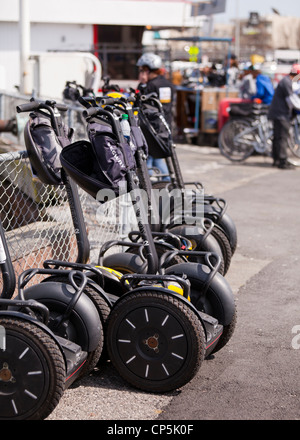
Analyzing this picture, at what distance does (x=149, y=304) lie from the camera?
3928 mm

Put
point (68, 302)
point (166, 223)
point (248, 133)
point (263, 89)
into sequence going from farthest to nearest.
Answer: point (263, 89) → point (248, 133) → point (166, 223) → point (68, 302)

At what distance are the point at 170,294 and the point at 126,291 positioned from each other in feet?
1.59

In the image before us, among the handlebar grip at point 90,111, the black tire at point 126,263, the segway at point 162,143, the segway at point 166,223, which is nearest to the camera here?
the handlebar grip at point 90,111

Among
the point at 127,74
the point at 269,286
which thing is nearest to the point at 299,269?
the point at 269,286

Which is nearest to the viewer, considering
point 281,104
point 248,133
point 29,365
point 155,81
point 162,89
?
point 29,365

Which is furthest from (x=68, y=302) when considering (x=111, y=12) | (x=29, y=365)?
(x=111, y=12)

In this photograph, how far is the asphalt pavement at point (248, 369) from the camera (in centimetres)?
384

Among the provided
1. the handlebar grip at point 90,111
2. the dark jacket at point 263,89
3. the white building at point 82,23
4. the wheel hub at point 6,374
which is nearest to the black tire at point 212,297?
the handlebar grip at point 90,111

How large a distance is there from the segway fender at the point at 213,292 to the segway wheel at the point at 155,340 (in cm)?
50

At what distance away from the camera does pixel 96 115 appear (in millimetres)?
4293

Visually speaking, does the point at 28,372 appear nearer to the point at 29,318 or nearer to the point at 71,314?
the point at 29,318

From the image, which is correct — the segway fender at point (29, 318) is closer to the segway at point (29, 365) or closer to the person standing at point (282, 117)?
the segway at point (29, 365)

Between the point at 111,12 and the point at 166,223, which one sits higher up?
the point at 111,12

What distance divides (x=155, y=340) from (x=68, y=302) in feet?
1.76
